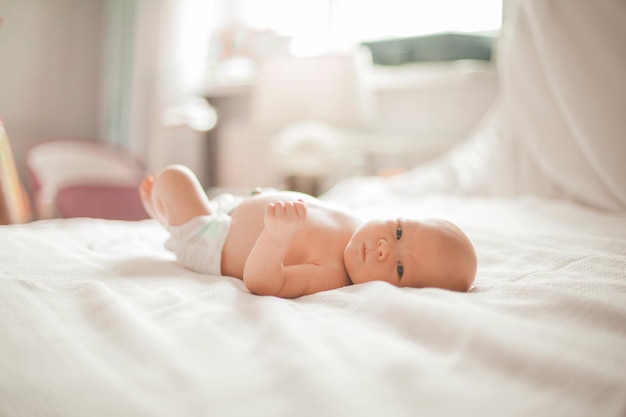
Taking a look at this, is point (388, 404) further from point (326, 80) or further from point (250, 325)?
point (326, 80)

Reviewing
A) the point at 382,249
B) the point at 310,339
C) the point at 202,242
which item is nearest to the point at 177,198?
the point at 202,242

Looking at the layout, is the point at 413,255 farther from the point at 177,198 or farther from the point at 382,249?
the point at 177,198

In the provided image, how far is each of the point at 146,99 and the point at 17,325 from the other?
10.6ft

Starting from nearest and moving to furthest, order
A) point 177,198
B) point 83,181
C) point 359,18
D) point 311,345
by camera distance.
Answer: point 311,345 → point 177,198 → point 83,181 → point 359,18

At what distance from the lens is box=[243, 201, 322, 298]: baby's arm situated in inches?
32.4

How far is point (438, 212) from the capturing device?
1579mm

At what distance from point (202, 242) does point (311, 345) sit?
53 cm

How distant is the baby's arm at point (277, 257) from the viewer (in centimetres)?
82

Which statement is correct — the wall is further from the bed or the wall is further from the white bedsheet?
the white bedsheet

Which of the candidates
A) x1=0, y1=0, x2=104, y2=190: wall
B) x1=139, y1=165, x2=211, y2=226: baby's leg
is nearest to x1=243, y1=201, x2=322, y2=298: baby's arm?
x1=139, y1=165, x2=211, y2=226: baby's leg

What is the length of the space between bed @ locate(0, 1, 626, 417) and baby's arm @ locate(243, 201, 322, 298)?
35 mm

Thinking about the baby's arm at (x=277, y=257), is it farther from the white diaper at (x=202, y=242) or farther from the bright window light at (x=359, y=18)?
the bright window light at (x=359, y=18)

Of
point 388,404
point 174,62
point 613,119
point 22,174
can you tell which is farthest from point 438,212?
point 22,174

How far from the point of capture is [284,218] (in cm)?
82
